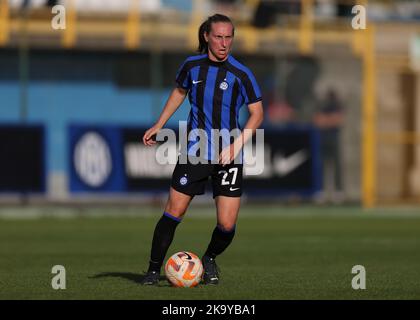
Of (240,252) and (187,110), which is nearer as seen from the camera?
(240,252)

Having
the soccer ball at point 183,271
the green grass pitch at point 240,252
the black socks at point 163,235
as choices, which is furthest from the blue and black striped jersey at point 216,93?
the green grass pitch at point 240,252

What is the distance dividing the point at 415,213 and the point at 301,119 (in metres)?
4.26

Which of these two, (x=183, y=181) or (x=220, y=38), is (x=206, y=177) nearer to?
(x=183, y=181)

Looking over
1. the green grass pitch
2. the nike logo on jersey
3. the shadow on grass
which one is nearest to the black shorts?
the green grass pitch

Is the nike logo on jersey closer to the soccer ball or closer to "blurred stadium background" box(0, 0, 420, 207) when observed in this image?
"blurred stadium background" box(0, 0, 420, 207)

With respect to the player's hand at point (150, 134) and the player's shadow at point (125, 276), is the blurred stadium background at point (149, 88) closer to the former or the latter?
the player's shadow at point (125, 276)

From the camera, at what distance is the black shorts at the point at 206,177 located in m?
9.54

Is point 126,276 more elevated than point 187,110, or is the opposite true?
point 187,110

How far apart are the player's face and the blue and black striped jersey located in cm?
16

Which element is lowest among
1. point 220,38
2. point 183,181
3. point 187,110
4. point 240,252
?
point 240,252

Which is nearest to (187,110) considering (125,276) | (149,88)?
(149,88)

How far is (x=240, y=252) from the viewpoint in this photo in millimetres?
14234

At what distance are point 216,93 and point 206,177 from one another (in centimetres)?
72
